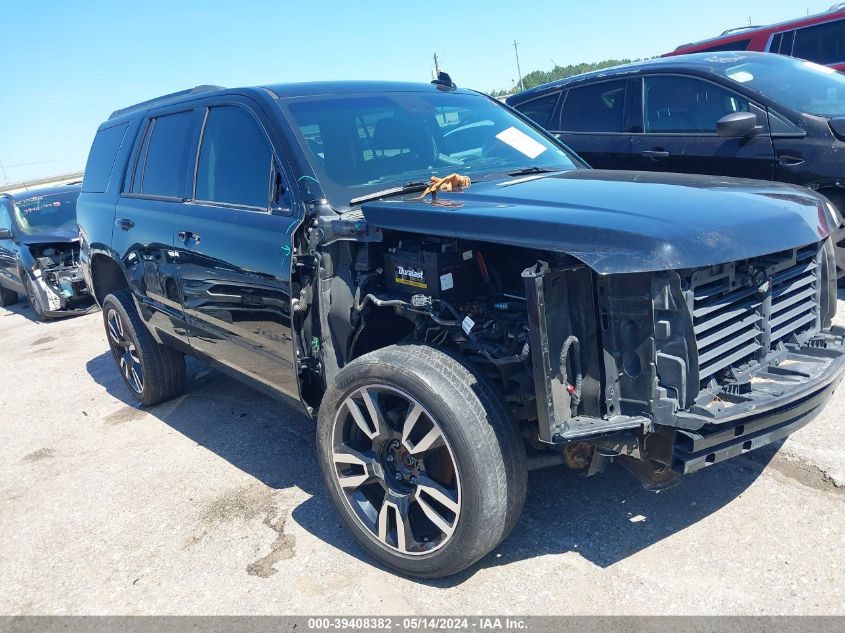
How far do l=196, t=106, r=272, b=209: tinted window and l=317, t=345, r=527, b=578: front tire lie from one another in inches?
47.2

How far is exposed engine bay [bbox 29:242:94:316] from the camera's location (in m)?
9.11

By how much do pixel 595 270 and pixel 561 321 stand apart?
0.92ft

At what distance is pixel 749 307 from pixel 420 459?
1.41 meters

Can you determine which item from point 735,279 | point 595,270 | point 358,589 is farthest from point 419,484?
point 735,279

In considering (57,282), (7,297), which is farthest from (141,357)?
(7,297)

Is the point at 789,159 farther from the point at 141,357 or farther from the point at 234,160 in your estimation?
the point at 141,357

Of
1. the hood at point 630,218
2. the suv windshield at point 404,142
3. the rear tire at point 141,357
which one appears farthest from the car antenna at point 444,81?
the rear tire at point 141,357

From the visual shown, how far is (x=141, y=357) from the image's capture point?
5.03 m

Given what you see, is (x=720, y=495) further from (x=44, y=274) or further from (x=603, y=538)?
(x=44, y=274)

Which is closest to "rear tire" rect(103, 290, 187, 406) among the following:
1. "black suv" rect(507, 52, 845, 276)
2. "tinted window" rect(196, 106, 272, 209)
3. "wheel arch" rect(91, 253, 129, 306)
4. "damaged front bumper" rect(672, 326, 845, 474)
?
"wheel arch" rect(91, 253, 129, 306)

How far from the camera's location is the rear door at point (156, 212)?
164 inches

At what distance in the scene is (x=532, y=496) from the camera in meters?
3.32

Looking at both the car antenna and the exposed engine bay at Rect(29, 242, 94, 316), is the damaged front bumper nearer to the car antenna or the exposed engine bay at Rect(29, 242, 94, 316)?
the car antenna

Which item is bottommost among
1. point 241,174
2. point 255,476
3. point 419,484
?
point 255,476
